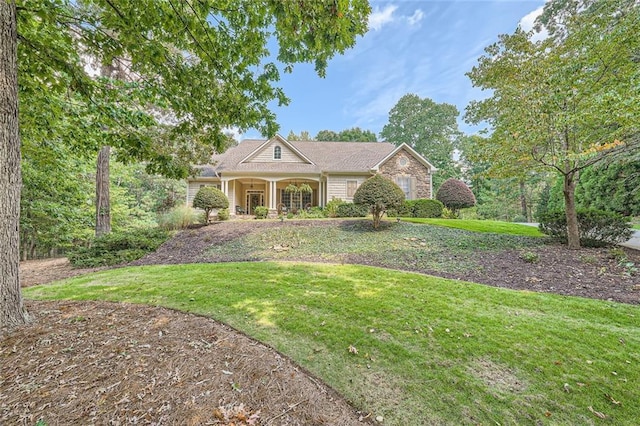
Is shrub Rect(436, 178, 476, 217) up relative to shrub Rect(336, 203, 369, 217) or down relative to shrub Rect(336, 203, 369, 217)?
up

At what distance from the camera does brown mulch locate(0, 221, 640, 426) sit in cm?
197

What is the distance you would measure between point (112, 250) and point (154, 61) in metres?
7.69

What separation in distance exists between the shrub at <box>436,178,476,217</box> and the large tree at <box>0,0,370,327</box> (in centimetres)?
1646

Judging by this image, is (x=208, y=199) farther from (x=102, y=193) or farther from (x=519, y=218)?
(x=519, y=218)

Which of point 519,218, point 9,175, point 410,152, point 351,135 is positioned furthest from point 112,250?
point 351,135

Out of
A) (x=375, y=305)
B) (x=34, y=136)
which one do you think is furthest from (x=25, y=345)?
(x=34, y=136)

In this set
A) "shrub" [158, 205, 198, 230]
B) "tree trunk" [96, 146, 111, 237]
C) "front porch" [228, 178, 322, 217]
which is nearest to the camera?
"tree trunk" [96, 146, 111, 237]

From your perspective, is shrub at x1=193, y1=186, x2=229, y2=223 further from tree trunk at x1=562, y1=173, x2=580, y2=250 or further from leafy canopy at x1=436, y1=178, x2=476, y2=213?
leafy canopy at x1=436, y1=178, x2=476, y2=213

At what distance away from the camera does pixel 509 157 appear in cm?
780

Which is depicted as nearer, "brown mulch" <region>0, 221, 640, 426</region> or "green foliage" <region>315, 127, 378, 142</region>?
"brown mulch" <region>0, 221, 640, 426</region>

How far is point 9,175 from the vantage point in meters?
2.93

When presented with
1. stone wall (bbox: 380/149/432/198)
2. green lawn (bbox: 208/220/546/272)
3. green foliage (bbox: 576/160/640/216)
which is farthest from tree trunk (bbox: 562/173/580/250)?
stone wall (bbox: 380/149/432/198)

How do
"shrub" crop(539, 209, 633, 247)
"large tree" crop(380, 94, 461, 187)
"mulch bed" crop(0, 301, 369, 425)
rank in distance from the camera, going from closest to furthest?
1. "mulch bed" crop(0, 301, 369, 425)
2. "shrub" crop(539, 209, 633, 247)
3. "large tree" crop(380, 94, 461, 187)

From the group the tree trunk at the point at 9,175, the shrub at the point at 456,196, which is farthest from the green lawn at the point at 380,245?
the shrub at the point at 456,196
